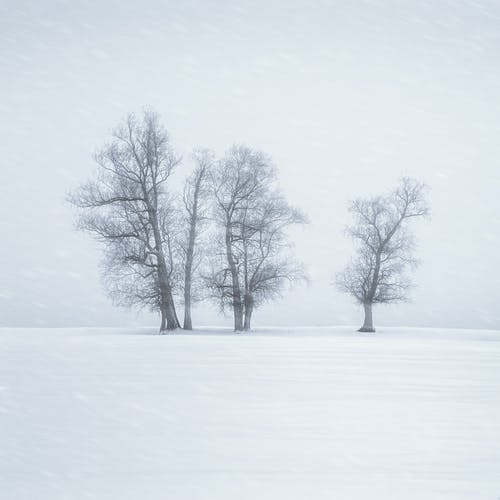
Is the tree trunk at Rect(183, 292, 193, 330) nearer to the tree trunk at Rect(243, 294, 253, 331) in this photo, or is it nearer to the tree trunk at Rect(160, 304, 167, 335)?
the tree trunk at Rect(160, 304, 167, 335)

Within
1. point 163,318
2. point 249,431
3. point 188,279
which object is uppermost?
point 188,279

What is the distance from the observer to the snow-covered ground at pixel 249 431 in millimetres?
5691

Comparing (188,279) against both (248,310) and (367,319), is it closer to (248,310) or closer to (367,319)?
(248,310)

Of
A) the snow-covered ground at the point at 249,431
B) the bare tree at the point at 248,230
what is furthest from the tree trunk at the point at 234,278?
the snow-covered ground at the point at 249,431

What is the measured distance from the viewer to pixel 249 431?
24.3 feet

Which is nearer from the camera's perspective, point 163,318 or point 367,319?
point 163,318

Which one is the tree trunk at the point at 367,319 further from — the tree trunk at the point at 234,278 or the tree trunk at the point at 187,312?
the tree trunk at the point at 187,312

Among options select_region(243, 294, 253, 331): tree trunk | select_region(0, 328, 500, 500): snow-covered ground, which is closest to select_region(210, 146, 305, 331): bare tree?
select_region(243, 294, 253, 331): tree trunk

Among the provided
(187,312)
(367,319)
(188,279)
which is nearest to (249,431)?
(188,279)

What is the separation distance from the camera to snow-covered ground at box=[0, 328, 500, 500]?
5.69 metres

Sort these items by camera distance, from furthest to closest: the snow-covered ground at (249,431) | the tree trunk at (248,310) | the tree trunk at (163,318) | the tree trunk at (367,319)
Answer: the tree trunk at (367,319) < the tree trunk at (248,310) < the tree trunk at (163,318) < the snow-covered ground at (249,431)

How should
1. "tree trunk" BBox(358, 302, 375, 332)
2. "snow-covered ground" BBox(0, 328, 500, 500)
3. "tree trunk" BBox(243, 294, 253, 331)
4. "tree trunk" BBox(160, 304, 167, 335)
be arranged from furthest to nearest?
"tree trunk" BBox(358, 302, 375, 332)
"tree trunk" BBox(243, 294, 253, 331)
"tree trunk" BBox(160, 304, 167, 335)
"snow-covered ground" BBox(0, 328, 500, 500)

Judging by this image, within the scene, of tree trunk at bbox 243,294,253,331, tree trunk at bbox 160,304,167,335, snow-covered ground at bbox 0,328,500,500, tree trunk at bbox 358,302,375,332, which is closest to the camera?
snow-covered ground at bbox 0,328,500,500

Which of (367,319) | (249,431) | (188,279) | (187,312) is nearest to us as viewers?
(249,431)
